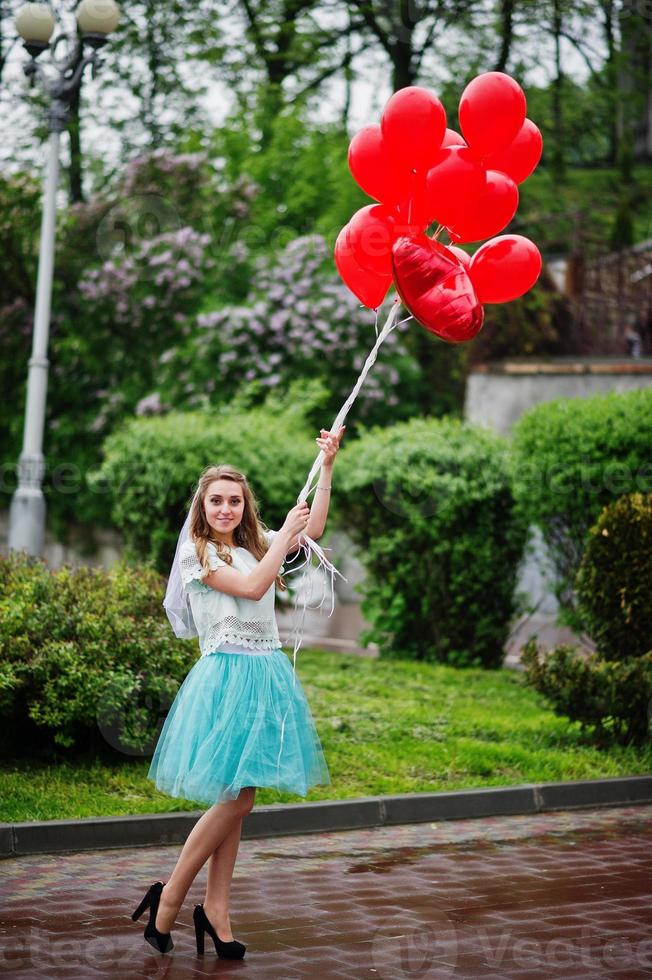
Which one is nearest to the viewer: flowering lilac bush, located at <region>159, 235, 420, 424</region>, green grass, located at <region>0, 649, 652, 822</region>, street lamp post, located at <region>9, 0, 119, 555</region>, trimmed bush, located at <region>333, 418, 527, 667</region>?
green grass, located at <region>0, 649, 652, 822</region>

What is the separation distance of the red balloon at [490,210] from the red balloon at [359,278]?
0.40 metres

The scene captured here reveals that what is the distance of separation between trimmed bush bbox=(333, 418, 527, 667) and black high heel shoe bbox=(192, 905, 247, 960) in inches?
290

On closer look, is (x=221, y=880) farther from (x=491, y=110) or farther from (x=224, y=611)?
(x=491, y=110)

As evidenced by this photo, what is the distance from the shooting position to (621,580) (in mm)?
9609

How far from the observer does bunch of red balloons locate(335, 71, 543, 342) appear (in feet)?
19.2

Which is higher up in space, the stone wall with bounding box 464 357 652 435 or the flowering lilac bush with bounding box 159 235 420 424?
the flowering lilac bush with bounding box 159 235 420 424

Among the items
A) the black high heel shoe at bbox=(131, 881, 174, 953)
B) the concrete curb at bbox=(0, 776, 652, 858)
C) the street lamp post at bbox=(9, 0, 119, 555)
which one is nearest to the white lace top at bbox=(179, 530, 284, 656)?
the black high heel shoe at bbox=(131, 881, 174, 953)

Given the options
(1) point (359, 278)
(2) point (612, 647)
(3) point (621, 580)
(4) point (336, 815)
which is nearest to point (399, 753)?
(4) point (336, 815)

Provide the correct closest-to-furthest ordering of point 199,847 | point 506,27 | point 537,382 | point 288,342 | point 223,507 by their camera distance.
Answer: point 199,847, point 223,507, point 537,382, point 288,342, point 506,27

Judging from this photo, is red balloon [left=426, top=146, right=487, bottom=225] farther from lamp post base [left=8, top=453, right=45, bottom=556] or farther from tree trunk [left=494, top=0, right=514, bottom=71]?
tree trunk [left=494, top=0, right=514, bottom=71]

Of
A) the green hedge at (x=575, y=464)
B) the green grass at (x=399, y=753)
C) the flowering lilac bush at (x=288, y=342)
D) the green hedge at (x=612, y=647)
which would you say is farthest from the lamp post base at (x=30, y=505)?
the green hedge at (x=612, y=647)

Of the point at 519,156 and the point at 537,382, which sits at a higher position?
the point at 537,382

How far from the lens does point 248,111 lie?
22.5 metres

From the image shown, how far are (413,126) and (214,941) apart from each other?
3.44 metres
